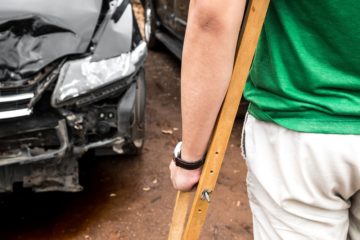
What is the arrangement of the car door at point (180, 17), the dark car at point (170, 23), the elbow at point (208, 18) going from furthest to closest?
the dark car at point (170, 23), the car door at point (180, 17), the elbow at point (208, 18)

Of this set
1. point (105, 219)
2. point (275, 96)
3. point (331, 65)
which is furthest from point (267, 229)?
point (105, 219)

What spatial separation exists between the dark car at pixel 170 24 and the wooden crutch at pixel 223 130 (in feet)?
9.99

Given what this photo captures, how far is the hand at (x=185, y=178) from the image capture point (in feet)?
4.88

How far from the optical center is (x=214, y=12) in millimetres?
1191

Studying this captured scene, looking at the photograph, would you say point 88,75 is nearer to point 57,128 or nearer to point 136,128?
point 57,128

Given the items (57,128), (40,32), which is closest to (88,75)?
(57,128)

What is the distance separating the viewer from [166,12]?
5.89 meters

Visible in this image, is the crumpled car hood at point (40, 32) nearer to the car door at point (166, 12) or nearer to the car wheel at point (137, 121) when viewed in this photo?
the car wheel at point (137, 121)

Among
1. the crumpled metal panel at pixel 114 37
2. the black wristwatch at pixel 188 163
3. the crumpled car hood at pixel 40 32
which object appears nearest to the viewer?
the black wristwatch at pixel 188 163

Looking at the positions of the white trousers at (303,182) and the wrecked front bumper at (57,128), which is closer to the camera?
the white trousers at (303,182)

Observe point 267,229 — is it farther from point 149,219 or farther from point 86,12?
point 86,12

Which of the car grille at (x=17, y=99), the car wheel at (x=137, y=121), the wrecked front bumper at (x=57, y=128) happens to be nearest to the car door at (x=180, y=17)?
the car wheel at (x=137, y=121)

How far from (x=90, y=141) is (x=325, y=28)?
209 cm

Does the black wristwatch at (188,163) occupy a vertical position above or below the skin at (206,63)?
below
